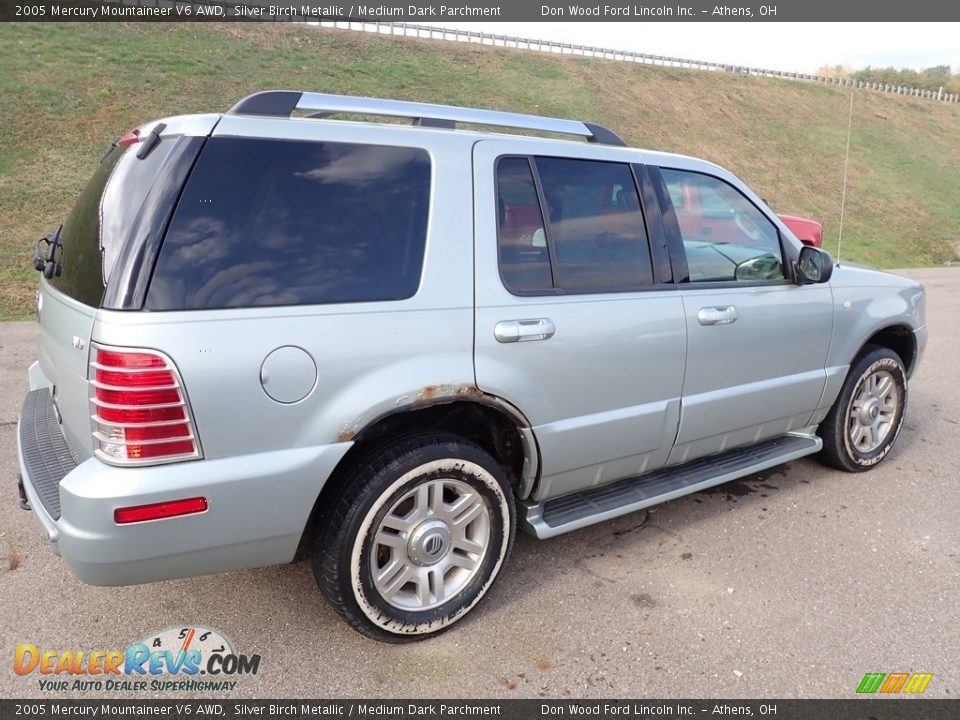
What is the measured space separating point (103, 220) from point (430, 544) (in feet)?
5.46

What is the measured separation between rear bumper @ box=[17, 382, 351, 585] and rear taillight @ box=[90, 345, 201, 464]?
0.06 m

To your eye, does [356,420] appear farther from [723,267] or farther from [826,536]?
[826,536]

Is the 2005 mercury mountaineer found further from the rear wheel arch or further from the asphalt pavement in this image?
the asphalt pavement

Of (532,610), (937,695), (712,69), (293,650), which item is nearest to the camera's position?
(937,695)

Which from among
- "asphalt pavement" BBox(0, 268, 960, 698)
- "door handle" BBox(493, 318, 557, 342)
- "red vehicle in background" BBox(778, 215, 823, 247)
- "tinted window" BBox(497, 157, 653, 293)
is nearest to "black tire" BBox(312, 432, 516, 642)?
"asphalt pavement" BBox(0, 268, 960, 698)

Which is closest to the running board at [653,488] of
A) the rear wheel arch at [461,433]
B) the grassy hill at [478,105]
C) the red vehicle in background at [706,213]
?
the rear wheel arch at [461,433]

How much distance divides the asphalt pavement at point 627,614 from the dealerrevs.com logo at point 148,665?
4 centimetres

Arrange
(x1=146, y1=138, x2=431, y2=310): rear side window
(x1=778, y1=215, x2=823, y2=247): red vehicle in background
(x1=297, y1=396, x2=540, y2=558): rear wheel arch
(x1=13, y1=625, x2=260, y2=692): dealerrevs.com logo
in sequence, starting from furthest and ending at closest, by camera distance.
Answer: (x1=778, y1=215, x2=823, y2=247): red vehicle in background < (x1=297, y1=396, x2=540, y2=558): rear wheel arch < (x1=13, y1=625, x2=260, y2=692): dealerrevs.com logo < (x1=146, y1=138, x2=431, y2=310): rear side window

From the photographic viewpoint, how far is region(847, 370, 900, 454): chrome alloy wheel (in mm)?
4387

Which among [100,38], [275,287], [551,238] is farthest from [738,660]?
[100,38]

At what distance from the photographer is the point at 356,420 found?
2.44 metres

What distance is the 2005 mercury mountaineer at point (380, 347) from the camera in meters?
2.19

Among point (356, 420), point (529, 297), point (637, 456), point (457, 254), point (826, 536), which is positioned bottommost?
point (826, 536)

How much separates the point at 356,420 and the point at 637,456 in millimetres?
1492
